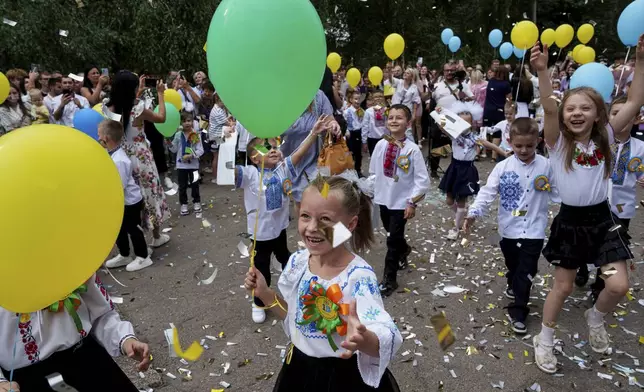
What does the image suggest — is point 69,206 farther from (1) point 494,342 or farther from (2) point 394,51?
(2) point 394,51

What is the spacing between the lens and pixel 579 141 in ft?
9.69

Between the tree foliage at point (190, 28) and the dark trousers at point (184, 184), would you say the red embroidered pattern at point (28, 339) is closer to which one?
the dark trousers at point (184, 184)

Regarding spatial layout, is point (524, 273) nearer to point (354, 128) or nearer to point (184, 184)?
point (184, 184)

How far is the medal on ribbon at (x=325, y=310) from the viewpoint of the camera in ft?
6.05

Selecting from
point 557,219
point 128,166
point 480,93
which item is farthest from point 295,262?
point 480,93

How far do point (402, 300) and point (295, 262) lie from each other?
2265mm

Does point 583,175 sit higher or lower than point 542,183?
higher

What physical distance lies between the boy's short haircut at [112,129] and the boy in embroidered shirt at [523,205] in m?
3.39

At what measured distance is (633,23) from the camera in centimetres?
420

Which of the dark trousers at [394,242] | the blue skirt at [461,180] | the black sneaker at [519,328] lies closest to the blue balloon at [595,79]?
the blue skirt at [461,180]

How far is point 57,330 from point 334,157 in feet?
8.49

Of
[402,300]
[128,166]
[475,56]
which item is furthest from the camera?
[475,56]

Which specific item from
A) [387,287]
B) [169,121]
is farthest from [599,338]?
[169,121]

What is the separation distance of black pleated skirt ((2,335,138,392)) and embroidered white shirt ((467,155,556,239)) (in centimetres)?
259
